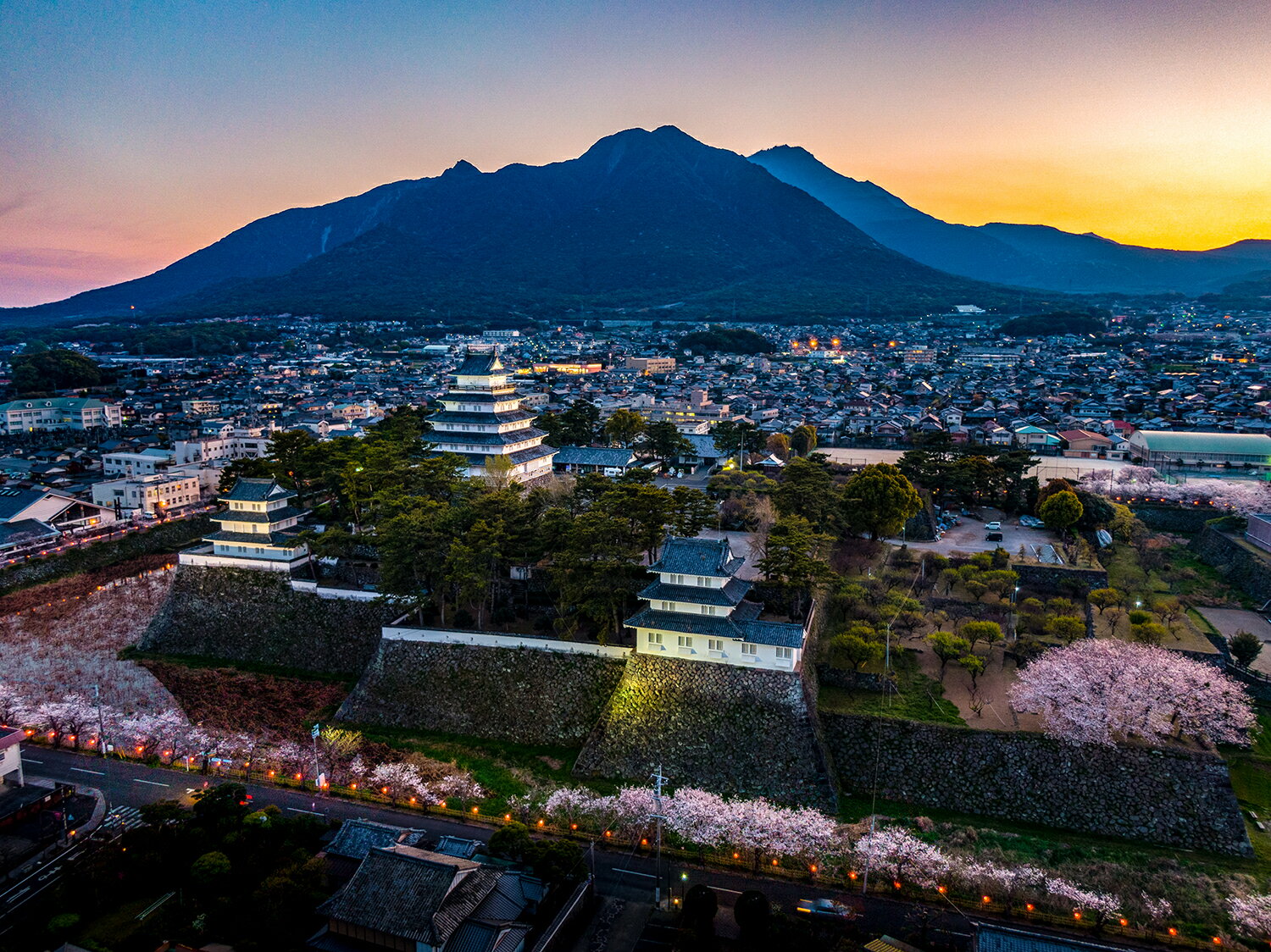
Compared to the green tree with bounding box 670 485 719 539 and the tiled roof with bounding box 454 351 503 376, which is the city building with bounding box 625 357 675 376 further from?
the green tree with bounding box 670 485 719 539

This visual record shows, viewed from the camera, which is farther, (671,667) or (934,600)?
(934,600)

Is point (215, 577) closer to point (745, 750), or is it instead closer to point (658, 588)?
point (658, 588)

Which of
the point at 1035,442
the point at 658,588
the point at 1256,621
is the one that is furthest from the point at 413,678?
the point at 1035,442

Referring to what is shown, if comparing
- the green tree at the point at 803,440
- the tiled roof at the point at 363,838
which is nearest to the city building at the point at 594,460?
the green tree at the point at 803,440

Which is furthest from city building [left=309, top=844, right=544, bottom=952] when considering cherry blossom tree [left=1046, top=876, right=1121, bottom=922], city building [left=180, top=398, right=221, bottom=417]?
city building [left=180, top=398, right=221, bottom=417]

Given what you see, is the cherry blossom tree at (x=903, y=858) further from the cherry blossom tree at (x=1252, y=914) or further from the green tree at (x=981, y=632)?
the green tree at (x=981, y=632)

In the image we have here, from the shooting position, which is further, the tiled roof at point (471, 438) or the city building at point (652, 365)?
the city building at point (652, 365)
